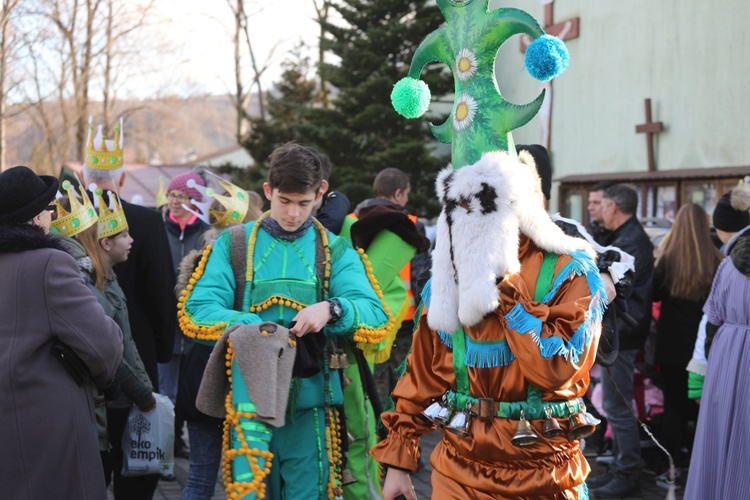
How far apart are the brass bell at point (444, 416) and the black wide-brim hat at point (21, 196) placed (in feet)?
5.63

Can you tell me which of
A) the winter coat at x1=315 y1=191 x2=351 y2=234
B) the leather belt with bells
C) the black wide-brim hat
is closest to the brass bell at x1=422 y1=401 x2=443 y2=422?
the leather belt with bells

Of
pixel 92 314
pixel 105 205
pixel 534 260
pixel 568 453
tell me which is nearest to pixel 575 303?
pixel 534 260

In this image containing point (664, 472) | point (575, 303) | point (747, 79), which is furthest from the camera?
point (747, 79)

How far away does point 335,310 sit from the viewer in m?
3.79

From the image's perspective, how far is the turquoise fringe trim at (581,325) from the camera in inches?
110

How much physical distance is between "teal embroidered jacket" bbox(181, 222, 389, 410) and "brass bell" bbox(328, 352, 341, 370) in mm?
53

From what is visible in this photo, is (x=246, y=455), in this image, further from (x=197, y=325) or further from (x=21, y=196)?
(x=21, y=196)

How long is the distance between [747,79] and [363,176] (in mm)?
10259

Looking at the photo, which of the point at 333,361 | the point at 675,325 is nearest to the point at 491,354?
the point at 333,361

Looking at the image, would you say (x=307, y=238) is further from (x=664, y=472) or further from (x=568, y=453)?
(x=664, y=472)

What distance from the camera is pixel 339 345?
13.4 ft

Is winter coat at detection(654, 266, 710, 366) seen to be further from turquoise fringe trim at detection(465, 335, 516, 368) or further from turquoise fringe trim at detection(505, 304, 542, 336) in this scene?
turquoise fringe trim at detection(505, 304, 542, 336)

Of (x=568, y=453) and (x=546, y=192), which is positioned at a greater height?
(x=546, y=192)

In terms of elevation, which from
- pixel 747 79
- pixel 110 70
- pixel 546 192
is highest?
pixel 110 70
